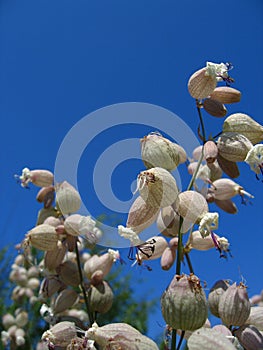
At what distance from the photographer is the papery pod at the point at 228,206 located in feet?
3.08

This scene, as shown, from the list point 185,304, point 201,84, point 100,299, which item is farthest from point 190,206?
point 100,299

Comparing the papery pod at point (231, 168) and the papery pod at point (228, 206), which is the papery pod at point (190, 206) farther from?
the papery pod at point (228, 206)

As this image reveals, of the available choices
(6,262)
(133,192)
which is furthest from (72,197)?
(6,262)

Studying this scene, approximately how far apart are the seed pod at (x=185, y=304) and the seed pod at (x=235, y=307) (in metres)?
0.10

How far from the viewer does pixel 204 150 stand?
Answer: 73cm

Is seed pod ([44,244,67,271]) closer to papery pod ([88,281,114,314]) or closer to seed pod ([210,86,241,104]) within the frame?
papery pod ([88,281,114,314])

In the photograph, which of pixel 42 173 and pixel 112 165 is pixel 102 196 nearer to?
pixel 112 165

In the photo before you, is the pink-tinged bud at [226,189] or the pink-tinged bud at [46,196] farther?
the pink-tinged bud at [46,196]

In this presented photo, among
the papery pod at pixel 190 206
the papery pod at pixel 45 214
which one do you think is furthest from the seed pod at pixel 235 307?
the papery pod at pixel 45 214

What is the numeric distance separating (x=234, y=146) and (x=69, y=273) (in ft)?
1.53

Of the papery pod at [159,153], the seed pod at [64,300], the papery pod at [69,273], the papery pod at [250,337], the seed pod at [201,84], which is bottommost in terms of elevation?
the papery pod at [250,337]

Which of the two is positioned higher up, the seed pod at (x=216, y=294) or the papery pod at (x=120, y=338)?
the seed pod at (x=216, y=294)

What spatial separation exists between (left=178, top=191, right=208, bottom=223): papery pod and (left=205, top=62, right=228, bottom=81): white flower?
9.5 inches

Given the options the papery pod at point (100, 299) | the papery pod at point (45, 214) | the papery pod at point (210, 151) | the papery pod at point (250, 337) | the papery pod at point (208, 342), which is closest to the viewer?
the papery pod at point (208, 342)
